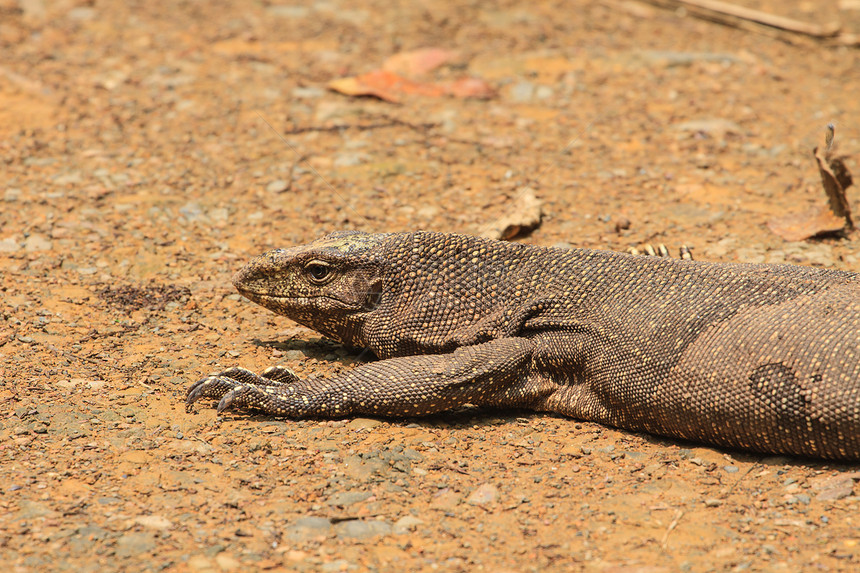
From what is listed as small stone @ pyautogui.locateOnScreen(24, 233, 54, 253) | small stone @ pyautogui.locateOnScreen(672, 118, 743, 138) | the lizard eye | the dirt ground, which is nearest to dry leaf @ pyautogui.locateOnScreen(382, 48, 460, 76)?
the dirt ground

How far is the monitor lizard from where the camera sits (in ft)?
17.2

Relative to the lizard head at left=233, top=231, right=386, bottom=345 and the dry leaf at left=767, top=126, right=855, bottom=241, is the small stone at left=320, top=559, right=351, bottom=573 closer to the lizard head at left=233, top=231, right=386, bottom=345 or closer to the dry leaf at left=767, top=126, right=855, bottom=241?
the lizard head at left=233, top=231, right=386, bottom=345

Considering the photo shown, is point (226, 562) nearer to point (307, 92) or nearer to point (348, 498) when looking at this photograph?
point (348, 498)

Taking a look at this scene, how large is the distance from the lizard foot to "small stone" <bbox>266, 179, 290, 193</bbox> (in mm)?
3631

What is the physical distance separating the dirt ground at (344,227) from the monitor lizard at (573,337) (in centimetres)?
21

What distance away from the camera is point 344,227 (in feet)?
28.4

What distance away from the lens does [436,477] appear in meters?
5.26

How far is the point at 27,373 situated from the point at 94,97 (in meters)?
6.12

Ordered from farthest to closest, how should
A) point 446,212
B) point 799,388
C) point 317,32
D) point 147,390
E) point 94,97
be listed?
point 317,32
point 94,97
point 446,212
point 147,390
point 799,388

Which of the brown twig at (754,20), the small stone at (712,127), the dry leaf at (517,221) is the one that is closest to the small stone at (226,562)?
the dry leaf at (517,221)

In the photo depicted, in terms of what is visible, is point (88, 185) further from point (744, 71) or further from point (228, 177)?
point (744, 71)

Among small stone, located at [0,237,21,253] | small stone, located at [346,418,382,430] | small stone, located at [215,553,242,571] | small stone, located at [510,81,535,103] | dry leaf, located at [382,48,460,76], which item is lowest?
small stone, located at [346,418,382,430]

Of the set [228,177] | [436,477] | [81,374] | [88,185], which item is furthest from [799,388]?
[88,185]

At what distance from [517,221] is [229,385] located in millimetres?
3633
